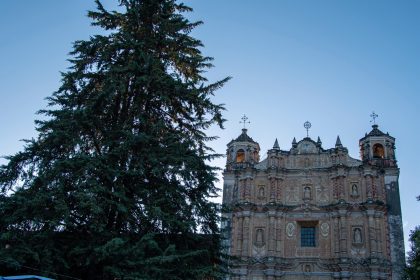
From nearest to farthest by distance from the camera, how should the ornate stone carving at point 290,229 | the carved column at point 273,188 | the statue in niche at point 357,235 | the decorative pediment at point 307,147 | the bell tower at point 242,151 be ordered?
the statue in niche at point 357,235
the ornate stone carving at point 290,229
the carved column at point 273,188
the decorative pediment at point 307,147
the bell tower at point 242,151

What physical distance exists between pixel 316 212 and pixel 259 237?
3.80 metres

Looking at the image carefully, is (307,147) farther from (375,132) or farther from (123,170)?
(123,170)

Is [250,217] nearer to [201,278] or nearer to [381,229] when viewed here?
[381,229]

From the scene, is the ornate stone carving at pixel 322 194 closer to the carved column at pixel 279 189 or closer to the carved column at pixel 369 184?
the carved column at pixel 279 189

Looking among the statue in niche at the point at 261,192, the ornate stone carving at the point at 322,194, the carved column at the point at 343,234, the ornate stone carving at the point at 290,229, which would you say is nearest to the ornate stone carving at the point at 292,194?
the ornate stone carving at the point at 322,194

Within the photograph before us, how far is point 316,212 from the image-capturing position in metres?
28.3

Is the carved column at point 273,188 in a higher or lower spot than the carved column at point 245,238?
higher

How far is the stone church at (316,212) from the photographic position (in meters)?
26.5

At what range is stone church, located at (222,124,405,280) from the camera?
26.5 metres

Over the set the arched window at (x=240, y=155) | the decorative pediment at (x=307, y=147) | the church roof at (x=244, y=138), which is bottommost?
the arched window at (x=240, y=155)

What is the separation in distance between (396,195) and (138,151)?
69.2ft

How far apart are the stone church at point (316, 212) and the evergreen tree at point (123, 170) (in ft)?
50.2

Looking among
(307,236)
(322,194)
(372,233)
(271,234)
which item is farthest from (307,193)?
(372,233)

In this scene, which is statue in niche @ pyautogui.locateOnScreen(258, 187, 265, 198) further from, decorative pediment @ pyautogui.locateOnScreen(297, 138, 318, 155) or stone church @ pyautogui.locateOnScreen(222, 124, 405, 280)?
decorative pediment @ pyautogui.locateOnScreen(297, 138, 318, 155)
